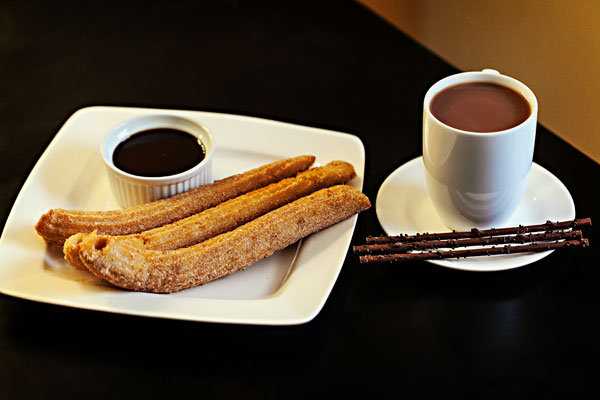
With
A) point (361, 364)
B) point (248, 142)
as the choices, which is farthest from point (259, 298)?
point (248, 142)

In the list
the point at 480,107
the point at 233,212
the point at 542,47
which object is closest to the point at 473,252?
the point at 480,107

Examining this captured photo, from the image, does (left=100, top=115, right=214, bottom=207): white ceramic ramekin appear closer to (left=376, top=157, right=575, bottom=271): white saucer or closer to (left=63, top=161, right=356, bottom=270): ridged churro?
(left=63, top=161, right=356, bottom=270): ridged churro

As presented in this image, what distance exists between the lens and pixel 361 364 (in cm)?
107

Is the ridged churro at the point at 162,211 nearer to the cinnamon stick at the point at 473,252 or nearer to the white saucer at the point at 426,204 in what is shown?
the white saucer at the point at 426,204

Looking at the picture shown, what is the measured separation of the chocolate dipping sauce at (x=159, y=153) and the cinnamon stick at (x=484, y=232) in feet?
1.28

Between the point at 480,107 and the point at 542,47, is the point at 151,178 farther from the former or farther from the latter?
the point at 542,47

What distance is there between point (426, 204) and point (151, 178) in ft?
1.68

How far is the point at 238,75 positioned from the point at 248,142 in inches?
15.6

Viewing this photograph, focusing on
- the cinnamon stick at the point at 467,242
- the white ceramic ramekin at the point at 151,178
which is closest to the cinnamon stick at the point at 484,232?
the cinnamon stick at the point at 467,242

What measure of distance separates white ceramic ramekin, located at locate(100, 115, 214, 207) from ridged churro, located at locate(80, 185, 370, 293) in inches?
→ 6.1

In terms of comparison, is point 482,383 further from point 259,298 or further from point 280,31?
point 280,31

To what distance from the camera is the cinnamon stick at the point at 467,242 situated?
1.18m

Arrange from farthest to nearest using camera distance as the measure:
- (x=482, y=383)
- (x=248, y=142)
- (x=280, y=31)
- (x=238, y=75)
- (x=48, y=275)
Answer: (x=280, y=31) → (x=238, y=75) → (x=248, y=142) → (x=48, y=275) → (x=482, y=383)

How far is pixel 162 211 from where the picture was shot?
1.28 metres
